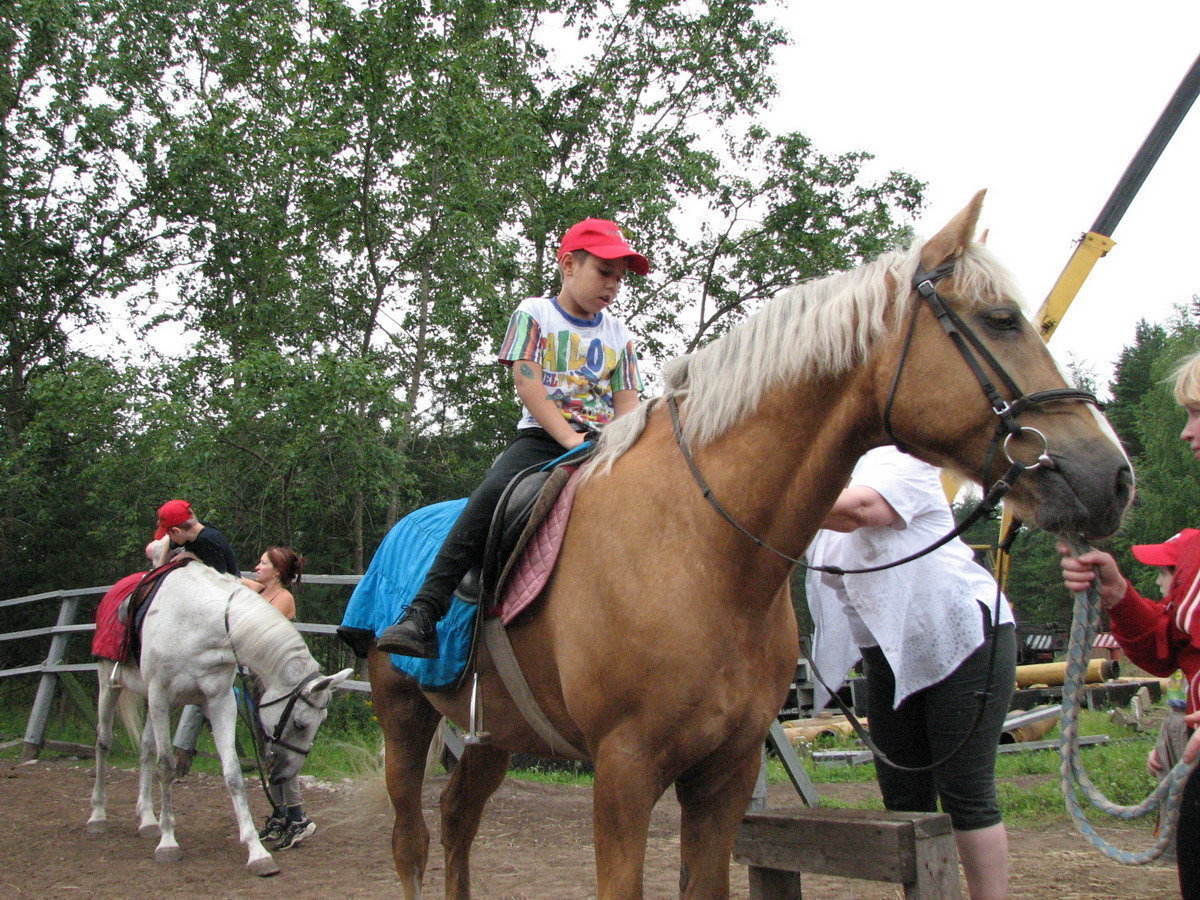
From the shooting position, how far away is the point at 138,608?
21.2 feet

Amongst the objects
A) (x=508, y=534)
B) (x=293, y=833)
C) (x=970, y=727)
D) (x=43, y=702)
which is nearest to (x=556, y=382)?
(x=508, y=534)

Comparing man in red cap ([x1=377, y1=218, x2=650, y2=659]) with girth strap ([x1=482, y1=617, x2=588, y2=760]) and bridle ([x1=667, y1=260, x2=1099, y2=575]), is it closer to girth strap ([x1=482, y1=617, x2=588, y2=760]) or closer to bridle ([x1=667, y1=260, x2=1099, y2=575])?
girth strap ([x1=482, y1=617, x2=588, y2=760])

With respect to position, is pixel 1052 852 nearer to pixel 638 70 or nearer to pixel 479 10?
pixel 479 10

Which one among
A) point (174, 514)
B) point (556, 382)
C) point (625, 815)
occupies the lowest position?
point (625, 815)

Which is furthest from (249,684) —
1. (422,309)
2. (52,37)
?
(52,37)

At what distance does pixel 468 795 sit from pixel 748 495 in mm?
2106

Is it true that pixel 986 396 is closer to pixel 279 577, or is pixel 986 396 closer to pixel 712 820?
Result: pixel 712 820

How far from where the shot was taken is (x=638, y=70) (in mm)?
19438

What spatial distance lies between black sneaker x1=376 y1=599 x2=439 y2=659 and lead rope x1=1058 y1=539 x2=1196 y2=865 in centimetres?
180

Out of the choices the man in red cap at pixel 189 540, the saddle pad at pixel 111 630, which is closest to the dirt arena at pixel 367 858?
the man in red cap at pixel 189 540

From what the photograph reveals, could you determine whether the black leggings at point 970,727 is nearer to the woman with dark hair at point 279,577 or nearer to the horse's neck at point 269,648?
the horse's neck at point 269,648

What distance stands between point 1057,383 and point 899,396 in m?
0.33

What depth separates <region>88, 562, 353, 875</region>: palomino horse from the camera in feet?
18.7

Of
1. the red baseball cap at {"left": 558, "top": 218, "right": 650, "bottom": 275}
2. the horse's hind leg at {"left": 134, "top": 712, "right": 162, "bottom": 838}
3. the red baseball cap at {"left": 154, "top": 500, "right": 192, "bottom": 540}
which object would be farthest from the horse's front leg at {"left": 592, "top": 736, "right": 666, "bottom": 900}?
the red baseball cap at {"left": 154, "top": 500, "right": 192, "bottom": 540}
